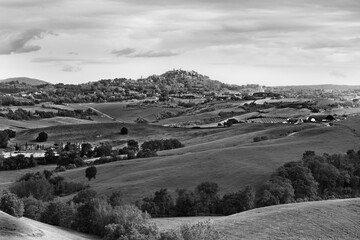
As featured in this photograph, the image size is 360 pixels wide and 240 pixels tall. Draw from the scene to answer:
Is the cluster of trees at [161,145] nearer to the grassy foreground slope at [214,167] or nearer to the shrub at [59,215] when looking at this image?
the grassy foreground slope at [214,167]

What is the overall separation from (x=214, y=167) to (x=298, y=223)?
39.7 metres

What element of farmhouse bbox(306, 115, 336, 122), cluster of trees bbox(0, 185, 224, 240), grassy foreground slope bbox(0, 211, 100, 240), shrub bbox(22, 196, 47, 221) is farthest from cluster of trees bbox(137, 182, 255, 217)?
farmhouse bbox(306, 115, 336, 122)

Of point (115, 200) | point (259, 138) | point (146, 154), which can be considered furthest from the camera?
point (259, 138)

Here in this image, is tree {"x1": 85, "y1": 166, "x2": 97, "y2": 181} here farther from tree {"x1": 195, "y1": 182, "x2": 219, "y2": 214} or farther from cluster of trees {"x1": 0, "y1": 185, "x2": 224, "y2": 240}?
cluster of trees {"x1": 0, "y1": 185, "x2": 224, "y2": 240}

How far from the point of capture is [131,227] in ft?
144

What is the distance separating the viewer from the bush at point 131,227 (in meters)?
42.0

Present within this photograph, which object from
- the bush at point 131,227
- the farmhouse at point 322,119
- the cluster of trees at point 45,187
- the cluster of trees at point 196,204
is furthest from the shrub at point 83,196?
the farmhouse at point 322,119

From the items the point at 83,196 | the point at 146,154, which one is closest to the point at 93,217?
the point at 83,196

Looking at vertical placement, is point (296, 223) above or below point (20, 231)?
below

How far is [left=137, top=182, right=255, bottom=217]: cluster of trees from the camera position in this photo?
65.8 metres

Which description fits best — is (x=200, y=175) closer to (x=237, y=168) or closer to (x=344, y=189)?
(x=237, y=168)

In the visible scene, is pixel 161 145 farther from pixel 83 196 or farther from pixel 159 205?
pixel 159 205

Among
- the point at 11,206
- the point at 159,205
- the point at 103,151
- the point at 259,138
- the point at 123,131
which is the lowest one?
the point at 159,205

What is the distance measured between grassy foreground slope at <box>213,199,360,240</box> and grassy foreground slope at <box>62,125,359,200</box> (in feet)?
69.4
